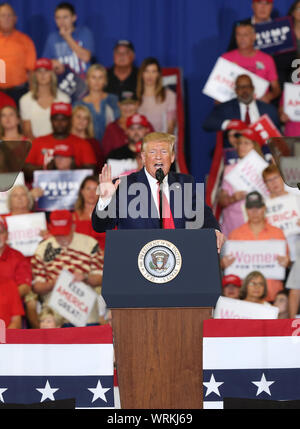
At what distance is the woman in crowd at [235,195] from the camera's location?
646cm

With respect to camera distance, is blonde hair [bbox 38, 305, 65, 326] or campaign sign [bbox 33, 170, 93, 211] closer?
blonde hair [bbox 38, 305, 65, 326]

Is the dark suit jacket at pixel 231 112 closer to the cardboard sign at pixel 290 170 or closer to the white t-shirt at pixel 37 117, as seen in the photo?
the cardboard sign at pixel 290 170

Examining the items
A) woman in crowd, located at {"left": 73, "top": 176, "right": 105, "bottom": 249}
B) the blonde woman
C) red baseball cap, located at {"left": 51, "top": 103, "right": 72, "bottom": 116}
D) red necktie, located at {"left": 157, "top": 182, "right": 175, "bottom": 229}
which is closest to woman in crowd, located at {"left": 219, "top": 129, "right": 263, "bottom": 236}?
woman in crowd, located at {"left": 73, "top": 176, "right": 105, "bottom": 249}

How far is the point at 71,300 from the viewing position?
5676mm

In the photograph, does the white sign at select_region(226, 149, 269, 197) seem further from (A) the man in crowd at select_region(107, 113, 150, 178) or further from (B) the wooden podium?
(B) the wooden podium

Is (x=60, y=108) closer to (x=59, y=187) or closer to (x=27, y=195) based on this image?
(x=59, y=187)

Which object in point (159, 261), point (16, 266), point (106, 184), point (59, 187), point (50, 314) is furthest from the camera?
point (59, 187)

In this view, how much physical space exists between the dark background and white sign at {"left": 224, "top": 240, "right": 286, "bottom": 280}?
2.18 meters

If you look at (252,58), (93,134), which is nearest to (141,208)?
(93,134)

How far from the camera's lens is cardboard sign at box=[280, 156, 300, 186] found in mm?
6109

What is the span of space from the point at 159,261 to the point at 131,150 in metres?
3.53

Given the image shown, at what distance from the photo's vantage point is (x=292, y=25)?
293 inches

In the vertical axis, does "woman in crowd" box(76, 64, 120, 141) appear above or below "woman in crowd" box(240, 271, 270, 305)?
above
